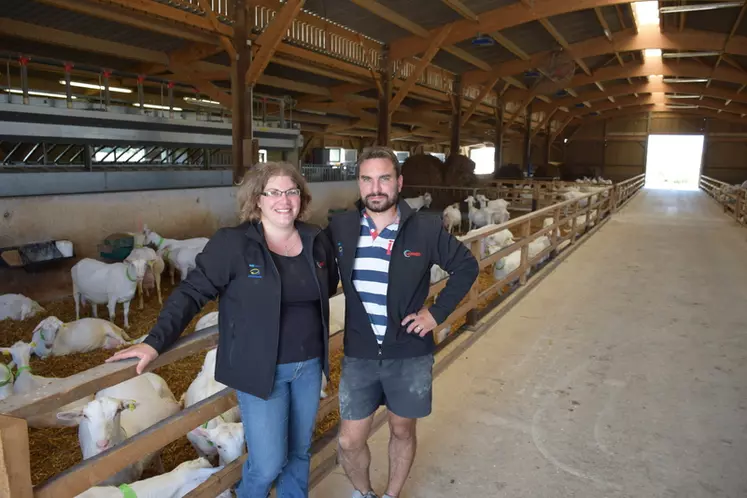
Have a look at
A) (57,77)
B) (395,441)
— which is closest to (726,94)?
(57,77)

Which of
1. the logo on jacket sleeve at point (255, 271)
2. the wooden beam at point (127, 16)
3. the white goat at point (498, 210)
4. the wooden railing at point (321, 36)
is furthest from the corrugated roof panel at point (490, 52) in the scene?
the logo on jacket sleeve at point (255, 271)

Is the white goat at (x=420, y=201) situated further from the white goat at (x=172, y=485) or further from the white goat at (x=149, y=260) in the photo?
the white goat at (x=172, y=485)

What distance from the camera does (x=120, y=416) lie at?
11.4 ft

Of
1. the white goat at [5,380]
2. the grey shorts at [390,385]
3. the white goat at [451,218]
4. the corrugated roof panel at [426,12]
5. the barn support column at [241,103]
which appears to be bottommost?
the white goat at [5,380]

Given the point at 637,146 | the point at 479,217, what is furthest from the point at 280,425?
the point at 637,146

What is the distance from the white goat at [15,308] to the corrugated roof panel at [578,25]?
1519 centimetres

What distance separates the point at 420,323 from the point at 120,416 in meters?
2.20

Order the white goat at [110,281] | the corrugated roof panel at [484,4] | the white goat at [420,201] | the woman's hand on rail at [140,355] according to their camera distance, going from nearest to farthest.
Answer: the woman's hand on rail at [140,355]
the white goat at [110,281]
the corrugated roof panel at [484,4]
the white goat at [420,201]

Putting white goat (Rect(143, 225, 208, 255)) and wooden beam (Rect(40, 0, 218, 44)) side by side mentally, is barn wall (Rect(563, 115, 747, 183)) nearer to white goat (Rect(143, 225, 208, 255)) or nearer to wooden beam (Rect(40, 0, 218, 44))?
wooden beam (Rect(40, 0, 218, 44))

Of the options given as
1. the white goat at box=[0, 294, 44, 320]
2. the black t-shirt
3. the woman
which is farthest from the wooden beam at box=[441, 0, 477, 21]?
the black t-shirt

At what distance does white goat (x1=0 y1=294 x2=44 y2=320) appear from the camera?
687 centimetres

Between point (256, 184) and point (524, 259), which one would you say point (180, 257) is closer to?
point (524, 259)

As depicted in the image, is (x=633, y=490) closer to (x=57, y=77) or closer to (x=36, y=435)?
(x=36, y=435)

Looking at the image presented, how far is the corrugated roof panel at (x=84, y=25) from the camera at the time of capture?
11375mm
